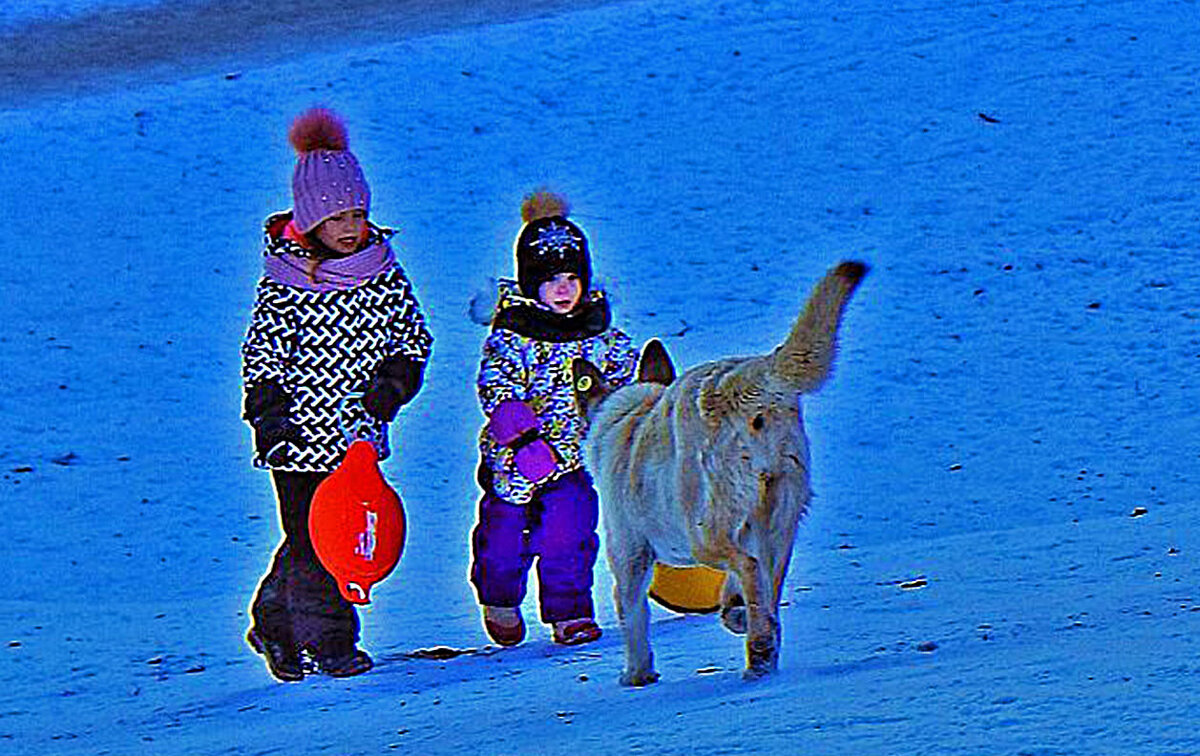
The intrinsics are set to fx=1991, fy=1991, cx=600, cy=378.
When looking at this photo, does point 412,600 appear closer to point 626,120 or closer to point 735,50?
point 626,120

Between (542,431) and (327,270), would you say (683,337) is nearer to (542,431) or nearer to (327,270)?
(542,431)

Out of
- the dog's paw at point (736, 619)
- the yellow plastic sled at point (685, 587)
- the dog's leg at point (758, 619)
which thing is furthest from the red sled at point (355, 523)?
the dog's leg at point (758, 619)

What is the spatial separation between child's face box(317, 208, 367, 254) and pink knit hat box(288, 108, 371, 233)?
0.07 feet

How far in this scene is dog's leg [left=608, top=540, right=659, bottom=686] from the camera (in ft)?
13.6

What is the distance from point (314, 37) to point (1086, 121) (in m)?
6.10

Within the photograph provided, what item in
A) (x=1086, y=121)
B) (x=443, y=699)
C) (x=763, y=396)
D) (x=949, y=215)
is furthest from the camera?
(x=1086, y=121)

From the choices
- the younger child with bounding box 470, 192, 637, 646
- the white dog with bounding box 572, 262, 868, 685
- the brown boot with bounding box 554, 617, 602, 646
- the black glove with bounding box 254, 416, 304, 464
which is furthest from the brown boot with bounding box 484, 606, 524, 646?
the white dog with bounding box 572, 262, 868, 685

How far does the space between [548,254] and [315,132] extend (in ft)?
2.35

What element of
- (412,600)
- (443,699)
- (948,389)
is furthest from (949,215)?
(443,699)

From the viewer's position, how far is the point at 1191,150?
11641 millimetres

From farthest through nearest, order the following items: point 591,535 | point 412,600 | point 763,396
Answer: point 412,600
point 591,535
point 763,396

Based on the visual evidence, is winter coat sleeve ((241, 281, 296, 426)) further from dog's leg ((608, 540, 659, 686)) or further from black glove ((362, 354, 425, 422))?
dog's leg ((608, 540, 659, 686))

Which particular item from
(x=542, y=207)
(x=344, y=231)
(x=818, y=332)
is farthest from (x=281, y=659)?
(x=818, y=332)

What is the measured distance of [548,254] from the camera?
4996mm
